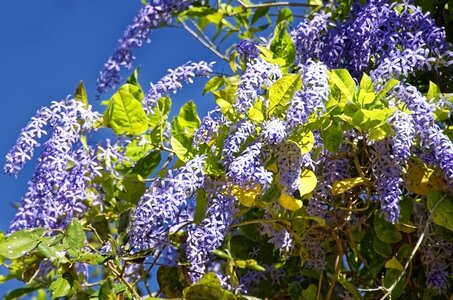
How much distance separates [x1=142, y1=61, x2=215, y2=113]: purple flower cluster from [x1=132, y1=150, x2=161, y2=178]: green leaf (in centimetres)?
7

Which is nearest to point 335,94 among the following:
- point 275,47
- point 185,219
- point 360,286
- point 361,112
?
point 361,112

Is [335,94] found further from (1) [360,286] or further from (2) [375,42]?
(1) [360,286]

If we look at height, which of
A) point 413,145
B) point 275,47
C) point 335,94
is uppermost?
point 275,47

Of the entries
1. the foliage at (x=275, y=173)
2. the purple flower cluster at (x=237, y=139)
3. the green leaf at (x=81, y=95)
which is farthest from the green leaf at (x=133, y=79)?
the purple flower cluster at (x=237, y=139)

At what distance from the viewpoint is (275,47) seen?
5.02 ft

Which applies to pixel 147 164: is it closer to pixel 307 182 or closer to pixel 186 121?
pixel 186 121

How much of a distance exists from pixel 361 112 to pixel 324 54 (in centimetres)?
23

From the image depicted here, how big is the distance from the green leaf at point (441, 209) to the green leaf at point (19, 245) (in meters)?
0.54

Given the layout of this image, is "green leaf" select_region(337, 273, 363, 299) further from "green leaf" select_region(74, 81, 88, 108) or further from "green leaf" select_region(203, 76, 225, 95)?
"green leaf" select_region(74, 81, 88, 108)

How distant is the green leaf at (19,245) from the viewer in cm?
134

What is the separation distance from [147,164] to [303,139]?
34 cm

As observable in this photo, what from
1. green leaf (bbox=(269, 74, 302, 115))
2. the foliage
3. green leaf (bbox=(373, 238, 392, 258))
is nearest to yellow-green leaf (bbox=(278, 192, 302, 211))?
the foliage

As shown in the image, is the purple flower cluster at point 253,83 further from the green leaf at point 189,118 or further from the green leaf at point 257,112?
the green leaf at point 189,118

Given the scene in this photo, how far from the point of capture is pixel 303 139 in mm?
1346
